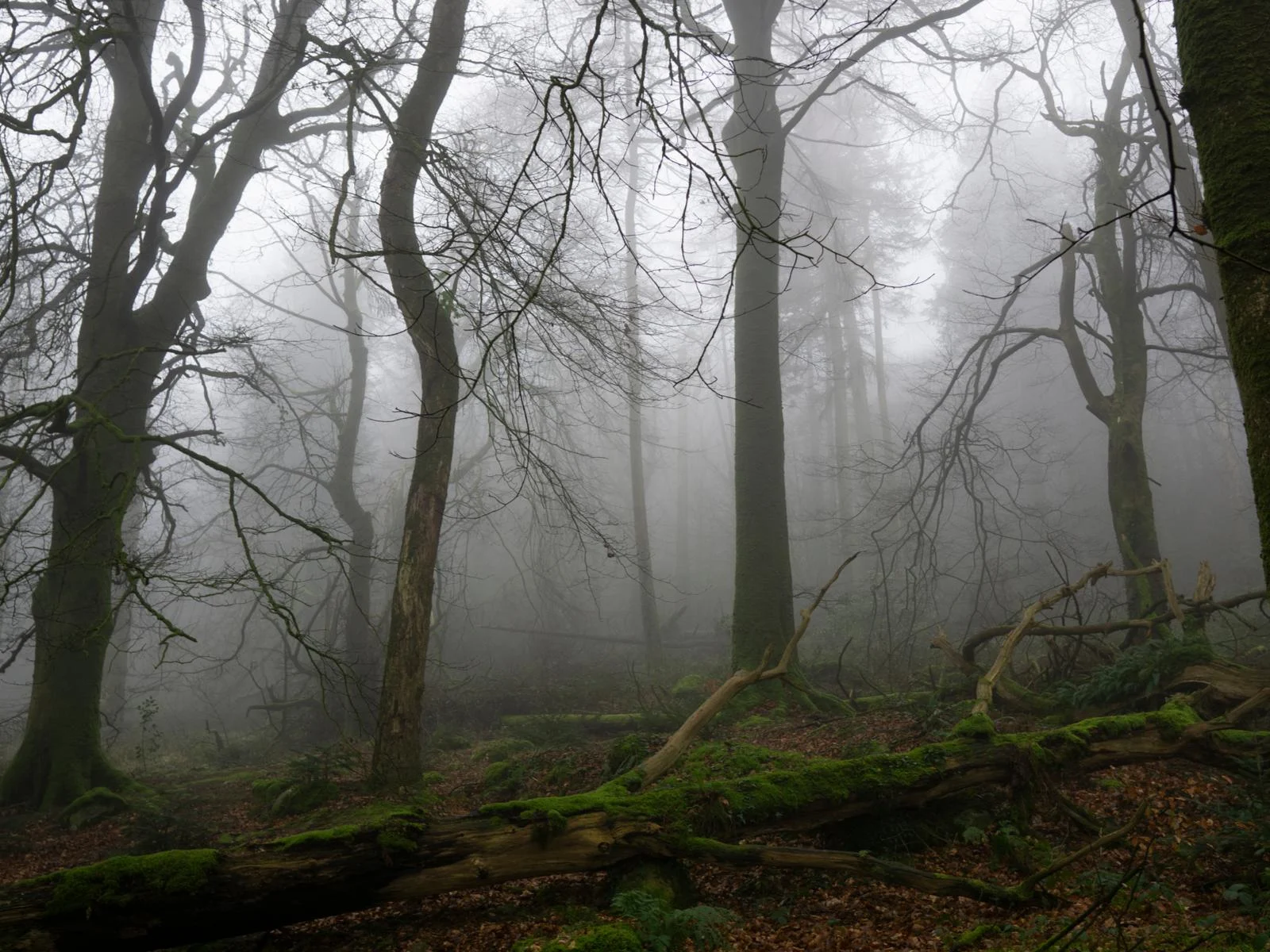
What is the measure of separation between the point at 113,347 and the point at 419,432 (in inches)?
155

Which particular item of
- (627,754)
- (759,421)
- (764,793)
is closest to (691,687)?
(759,421)

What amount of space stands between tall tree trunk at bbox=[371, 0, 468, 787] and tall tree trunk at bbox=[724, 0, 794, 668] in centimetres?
332

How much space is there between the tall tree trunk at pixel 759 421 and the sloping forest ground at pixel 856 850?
6.01ft

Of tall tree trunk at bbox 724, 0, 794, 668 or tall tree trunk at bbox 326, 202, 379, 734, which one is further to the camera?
tall tree trunk at bbox 326, 202, 379, 734

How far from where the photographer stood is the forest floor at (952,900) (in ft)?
10.7

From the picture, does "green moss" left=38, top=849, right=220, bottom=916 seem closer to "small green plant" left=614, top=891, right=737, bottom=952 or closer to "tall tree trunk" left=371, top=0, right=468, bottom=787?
"small green plant" left=614, top=891, right=737, bottom=952

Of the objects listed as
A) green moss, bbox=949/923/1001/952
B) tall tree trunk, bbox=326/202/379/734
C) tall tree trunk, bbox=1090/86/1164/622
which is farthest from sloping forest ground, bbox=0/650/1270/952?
tall tree trunk, bbox=326/202/379/734

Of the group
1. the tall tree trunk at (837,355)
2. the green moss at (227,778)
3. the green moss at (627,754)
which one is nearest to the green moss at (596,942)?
the green moss at (627,754)

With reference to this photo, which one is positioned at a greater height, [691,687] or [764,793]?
[764,793]

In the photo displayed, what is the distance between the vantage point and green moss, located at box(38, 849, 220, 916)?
3068 millimetres

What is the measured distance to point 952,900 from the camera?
12.5 feet

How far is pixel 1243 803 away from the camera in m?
4.28

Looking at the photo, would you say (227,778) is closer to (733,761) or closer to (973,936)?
(733,761)

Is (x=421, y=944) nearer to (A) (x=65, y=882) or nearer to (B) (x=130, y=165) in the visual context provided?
(A) (x=65, y=882)
